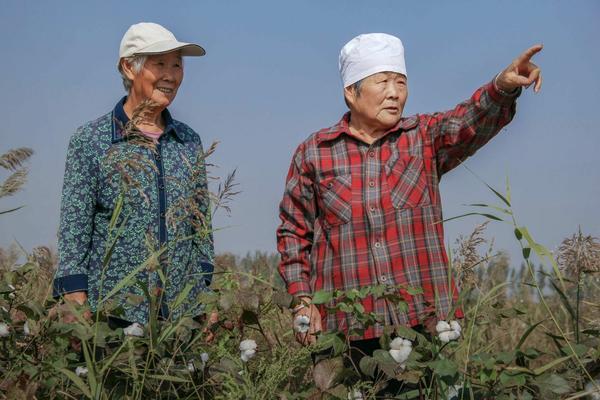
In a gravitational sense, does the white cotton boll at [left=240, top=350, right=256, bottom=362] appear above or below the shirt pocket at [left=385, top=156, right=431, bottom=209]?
below

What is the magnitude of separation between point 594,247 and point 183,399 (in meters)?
1.29

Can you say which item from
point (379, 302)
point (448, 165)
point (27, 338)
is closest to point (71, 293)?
point (27, 338)

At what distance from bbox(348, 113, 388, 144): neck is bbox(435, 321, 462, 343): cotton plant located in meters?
1.13

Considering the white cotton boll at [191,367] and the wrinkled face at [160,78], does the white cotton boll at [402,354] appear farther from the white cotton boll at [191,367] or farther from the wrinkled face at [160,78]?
the wrinkled face at [160,78]

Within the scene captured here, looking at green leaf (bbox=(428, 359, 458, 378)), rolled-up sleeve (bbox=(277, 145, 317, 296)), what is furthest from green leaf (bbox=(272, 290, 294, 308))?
rolled-up sleeve (bbox=(277, 145, 317, 296))

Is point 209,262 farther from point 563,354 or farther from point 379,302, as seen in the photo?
point 563,354

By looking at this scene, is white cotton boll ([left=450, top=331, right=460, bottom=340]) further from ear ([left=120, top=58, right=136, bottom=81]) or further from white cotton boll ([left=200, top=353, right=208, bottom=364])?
ear ([left=120, top=58, right=136, bottom=81])

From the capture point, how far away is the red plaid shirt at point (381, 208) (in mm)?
3322

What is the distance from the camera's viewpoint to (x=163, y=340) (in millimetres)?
2676

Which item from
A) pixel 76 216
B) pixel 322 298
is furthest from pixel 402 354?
pixel 76 216

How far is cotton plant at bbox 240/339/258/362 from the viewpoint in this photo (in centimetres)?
278

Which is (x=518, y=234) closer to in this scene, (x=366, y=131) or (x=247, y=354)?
(x=247, y=354)

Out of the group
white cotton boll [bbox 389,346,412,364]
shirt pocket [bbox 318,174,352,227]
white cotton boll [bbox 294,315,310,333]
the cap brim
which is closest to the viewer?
white cotton boll [bbox 389,346,412,364]

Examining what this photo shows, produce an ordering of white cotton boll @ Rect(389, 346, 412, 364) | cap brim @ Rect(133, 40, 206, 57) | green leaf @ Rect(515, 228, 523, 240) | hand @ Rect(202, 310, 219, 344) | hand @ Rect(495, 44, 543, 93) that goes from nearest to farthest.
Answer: green leaf @ Rect(515, 228, 523, 240) → white cotton boll @ Rect(389, 346, 412, 364) → hand @ Rect(202, 310, 219, 344) → hand @ Rect(495, 44, 543, 93) → cap brim @ Rect(133, 40, 206, 57)
